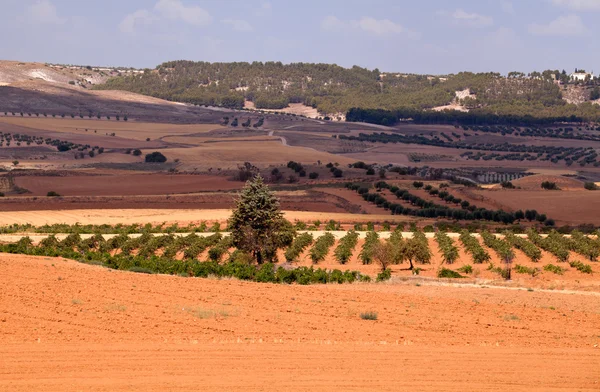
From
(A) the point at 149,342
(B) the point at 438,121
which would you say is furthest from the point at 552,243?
(B) the point at 438,121

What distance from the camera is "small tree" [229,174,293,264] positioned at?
38.9m

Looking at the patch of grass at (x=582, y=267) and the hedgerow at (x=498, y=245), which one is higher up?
the patch of grass at (x=582, y=267)

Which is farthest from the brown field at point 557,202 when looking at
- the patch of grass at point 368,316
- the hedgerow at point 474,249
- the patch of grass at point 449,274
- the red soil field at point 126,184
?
the patch of grass at point 368,316

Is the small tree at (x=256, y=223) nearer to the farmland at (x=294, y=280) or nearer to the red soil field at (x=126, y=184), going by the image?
the farmland at (x=294, y=280)

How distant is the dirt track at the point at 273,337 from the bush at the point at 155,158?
90373 millimetres

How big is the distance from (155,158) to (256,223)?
266 ft

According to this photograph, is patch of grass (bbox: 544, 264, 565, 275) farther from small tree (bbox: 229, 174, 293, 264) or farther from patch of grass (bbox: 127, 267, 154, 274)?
patch of grass (bbox: 127, 267, 154, 274)

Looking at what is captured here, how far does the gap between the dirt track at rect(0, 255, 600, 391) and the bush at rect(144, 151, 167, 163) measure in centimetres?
9037

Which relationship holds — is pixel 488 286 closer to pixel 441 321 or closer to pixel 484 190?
pixel 441 321

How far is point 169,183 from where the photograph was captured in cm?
9081

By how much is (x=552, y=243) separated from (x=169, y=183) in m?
50.5

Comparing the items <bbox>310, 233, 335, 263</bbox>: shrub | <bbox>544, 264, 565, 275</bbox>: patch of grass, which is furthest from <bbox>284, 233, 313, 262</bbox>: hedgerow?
<bbox>544, 264, 565, 275</bbox>: patch of grass

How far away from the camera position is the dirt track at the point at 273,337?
15.4 metres

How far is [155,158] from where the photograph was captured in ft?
388
